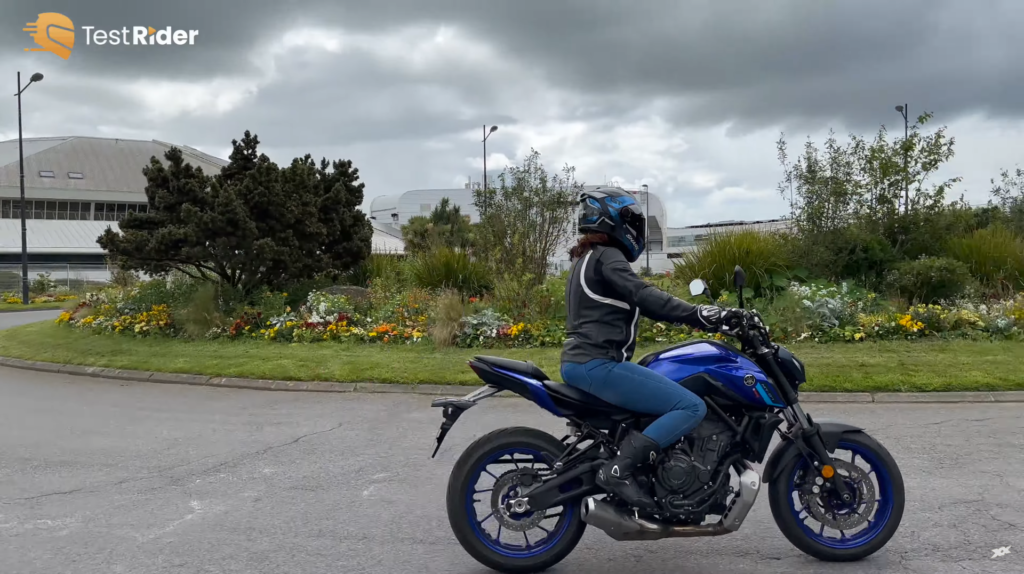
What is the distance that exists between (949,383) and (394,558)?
7234 millimetres

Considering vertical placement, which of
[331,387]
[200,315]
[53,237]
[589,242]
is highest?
[53,237]

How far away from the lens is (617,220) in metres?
3.97

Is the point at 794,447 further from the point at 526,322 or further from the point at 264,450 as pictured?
the point at 526,322

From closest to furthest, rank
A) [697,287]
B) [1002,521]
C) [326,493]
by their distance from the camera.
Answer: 1. [697,287]
2. [1002,521]
3. [326,493]

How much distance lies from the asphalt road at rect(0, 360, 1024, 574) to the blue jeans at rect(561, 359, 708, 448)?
0.86 metres

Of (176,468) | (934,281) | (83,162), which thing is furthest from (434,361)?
(83,162)

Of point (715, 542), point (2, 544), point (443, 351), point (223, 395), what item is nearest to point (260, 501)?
point (2, 544)

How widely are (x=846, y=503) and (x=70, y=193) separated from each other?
303 feet

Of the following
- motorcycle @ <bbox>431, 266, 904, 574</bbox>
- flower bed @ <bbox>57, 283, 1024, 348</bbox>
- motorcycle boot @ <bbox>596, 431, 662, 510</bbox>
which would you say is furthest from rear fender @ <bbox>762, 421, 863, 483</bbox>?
flower bed @ <bbox>57, 283, 1024, 348</bbox>

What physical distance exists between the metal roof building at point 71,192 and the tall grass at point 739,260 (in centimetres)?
5599

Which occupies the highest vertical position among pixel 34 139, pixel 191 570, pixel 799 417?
pixel 34 139

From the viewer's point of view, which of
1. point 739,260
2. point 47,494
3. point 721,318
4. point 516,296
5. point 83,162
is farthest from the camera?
point 83,162

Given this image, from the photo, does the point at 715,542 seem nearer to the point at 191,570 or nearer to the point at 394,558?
the point at 394,558

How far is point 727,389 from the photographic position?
3795 mm
